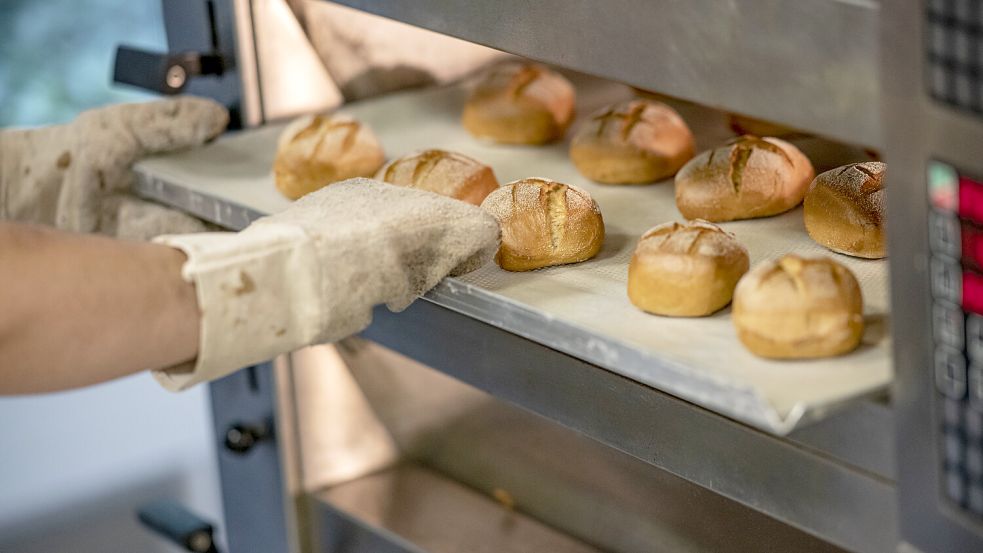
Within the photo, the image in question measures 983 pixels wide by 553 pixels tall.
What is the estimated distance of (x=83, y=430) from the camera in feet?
10.2

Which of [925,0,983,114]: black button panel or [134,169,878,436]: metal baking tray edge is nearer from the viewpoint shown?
[925,0,983,114]: black button panel

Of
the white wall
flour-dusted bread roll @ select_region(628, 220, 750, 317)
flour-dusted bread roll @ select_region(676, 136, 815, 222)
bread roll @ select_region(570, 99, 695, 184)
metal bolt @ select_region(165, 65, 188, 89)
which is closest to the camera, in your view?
flour-dusted bread roll @ select_region(628, 220, 750, 317)

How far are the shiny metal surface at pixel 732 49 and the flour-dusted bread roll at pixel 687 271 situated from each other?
172 millimetres

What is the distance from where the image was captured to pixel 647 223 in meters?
1.48

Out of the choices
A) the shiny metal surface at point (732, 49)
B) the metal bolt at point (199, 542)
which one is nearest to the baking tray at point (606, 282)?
the shiny metal surface at point (732, 49)

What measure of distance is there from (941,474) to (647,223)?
0.60 m

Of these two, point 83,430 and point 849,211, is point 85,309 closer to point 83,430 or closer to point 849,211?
point 849,211

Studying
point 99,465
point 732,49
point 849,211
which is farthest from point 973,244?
point 99,465

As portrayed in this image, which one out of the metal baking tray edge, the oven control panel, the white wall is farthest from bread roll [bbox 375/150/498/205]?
the white wall

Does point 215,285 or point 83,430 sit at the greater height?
point 215,285

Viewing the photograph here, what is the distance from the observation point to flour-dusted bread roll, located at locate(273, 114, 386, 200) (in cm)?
162

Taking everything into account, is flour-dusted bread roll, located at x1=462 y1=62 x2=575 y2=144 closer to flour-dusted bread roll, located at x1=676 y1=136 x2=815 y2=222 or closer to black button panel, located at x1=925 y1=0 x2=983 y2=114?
flour-dusted bread roll, located at x1=676 y1=136 x2=815 y2=222

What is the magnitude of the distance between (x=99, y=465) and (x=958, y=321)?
254cm

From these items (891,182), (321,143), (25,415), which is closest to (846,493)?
(891,182)
